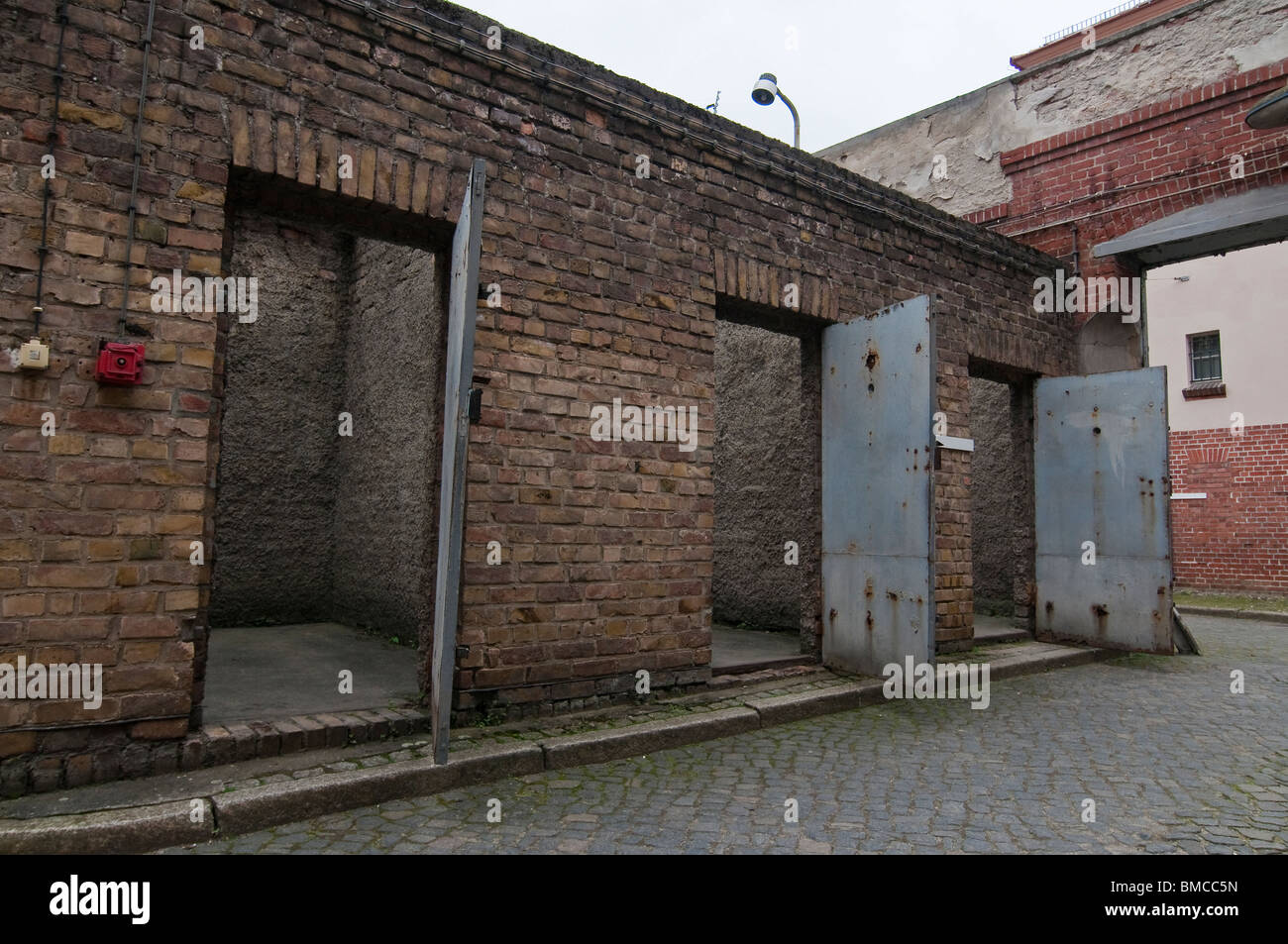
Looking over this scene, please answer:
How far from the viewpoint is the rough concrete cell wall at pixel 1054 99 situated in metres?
7.43

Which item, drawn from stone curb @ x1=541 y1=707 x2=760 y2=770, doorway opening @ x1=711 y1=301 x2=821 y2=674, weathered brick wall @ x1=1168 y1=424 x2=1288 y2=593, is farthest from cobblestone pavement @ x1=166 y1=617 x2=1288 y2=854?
weathered brick wall @ x1=1168 y1=424 x2=1288 y2=593

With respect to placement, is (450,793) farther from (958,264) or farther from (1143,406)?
(1143,406)

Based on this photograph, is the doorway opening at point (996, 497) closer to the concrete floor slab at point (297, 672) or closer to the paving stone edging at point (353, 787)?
the paving stone edging at point (353, 787)

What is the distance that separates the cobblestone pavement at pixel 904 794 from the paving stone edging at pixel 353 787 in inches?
2.5

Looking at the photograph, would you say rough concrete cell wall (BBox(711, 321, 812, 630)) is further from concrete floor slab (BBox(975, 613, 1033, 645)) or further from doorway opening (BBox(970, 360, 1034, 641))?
doorway opening (BBox(970, 360, 1034, 641))

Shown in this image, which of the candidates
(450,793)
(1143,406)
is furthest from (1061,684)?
(450,793)

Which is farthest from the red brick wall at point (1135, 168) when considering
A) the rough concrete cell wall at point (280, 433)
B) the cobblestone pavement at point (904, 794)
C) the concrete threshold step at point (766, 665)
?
the rough concrete cell wall at point (280, 433)

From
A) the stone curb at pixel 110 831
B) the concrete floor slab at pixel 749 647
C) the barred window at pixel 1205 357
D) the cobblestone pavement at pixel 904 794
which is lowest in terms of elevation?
the cobblestone pavement at pixel 904 794

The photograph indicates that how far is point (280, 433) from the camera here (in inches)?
309

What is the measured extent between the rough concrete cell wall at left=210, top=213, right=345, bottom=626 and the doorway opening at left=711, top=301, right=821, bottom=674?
13.4ft

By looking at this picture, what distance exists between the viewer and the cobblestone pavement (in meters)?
2.87

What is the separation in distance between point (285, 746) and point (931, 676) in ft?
12.8

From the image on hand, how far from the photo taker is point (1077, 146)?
8211 millimetres

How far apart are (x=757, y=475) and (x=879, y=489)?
2.47m
